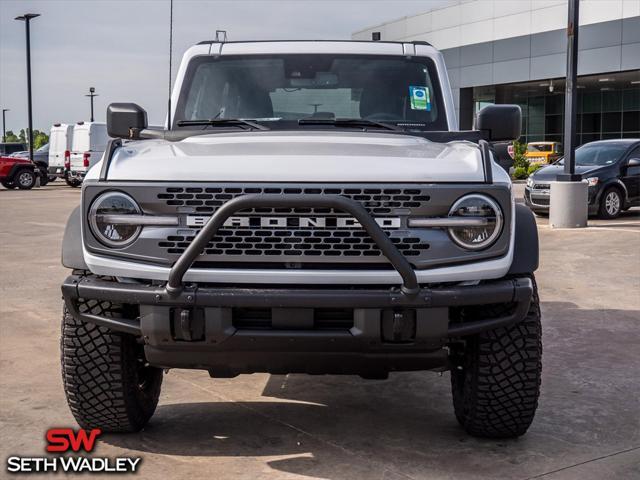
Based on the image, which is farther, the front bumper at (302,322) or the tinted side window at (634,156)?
the tinted side window at (634,156)

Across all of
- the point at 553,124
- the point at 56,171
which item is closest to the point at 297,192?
the point at 56,171

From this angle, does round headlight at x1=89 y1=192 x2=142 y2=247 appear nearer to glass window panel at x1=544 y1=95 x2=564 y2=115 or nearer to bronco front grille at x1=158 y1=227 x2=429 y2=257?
bronco front grille at x1=158 y1=227 x2=429 y2=257

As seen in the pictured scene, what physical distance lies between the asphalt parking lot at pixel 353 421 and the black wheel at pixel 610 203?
9.61m

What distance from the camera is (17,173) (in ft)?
101

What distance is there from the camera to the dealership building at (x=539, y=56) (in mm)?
39125

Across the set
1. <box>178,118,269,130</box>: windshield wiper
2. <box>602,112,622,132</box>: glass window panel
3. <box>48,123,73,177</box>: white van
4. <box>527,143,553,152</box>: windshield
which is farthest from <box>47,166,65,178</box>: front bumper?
<box>602,112,622,132</box>: glass window panel

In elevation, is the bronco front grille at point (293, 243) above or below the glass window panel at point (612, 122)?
below

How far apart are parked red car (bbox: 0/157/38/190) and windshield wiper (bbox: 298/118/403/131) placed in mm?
27640

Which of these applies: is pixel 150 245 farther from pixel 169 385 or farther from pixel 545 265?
pixel 545 265

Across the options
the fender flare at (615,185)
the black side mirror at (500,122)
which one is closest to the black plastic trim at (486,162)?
the black side mirror at (500,122)

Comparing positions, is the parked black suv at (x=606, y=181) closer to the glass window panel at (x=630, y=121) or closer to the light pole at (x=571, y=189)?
the light pole at (x=571, y=189)

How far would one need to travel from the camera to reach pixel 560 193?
48.7ft

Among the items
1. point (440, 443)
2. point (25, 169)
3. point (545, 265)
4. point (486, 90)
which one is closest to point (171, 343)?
point (440, 443)

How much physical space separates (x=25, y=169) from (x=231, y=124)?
27.9 meters
